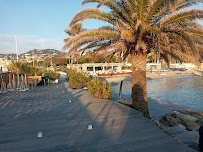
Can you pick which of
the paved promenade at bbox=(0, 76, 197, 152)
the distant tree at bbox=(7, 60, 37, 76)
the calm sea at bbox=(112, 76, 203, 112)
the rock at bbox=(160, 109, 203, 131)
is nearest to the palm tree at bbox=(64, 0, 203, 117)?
the rock at bbox=(160, 109, 203, 131)

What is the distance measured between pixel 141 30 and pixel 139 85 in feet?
7.34

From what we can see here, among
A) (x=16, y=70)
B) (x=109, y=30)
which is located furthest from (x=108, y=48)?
(x=16, y=70)

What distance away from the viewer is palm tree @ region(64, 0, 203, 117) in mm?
6039

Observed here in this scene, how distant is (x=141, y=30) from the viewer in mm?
6238

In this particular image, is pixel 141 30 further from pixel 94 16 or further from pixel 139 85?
pixel 139 85

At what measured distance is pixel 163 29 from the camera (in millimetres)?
6363

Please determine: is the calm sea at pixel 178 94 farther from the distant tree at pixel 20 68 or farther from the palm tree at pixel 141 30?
the distant tree at pixel 20 68

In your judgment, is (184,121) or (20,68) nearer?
(184,121)

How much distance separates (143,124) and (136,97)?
2.68 metres

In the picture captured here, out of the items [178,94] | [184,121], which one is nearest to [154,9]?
[184,121]

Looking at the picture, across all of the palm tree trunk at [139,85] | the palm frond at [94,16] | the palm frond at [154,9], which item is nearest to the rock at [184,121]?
the palm tree trunk at [139,85]

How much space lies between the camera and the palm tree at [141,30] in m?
6.04

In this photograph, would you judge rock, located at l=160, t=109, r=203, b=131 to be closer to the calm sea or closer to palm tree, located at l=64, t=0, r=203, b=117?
palm tree, located at l=64, t=0, r=203, b=117

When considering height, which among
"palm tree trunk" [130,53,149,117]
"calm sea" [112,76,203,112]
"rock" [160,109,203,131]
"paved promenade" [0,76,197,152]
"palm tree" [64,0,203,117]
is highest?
"palm tree" [64,0,203,117]
